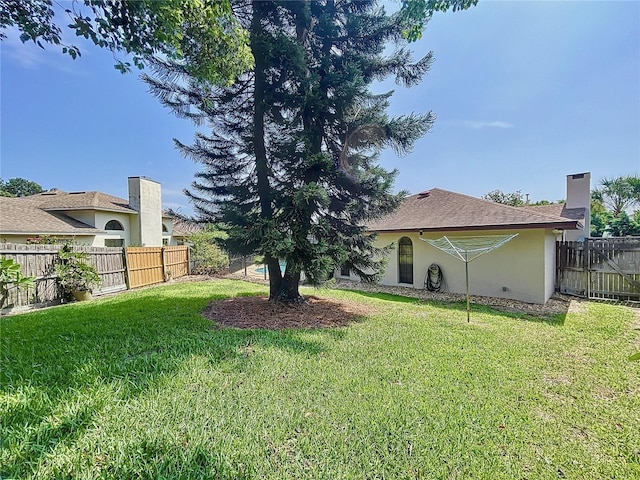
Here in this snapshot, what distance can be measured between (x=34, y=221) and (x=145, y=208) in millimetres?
6058

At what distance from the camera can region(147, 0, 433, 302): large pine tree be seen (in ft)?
23.0

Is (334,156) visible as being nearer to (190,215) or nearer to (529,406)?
(190,215)

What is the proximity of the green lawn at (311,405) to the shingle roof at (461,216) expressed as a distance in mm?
4460

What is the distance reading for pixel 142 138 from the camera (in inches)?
601

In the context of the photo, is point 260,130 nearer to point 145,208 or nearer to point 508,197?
point 145,208

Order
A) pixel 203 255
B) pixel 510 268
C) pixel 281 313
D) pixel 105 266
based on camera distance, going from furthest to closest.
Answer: pixel 203 255
pixel 105 266
pixel 510 268
pixel 281 313

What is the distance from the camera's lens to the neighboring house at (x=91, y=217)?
14.2 meters

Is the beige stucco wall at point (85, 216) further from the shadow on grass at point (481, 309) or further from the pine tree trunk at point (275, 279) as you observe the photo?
the shadow on grass at point (481, 309)

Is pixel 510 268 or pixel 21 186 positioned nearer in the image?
pixel 510 268

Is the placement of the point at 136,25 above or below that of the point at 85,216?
above

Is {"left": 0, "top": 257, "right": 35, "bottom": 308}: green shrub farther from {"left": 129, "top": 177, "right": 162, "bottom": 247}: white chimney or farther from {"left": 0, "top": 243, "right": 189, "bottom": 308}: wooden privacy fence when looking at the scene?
{"left": 129, "top": 177, "right": 162, "bottom": 247}: white chimney

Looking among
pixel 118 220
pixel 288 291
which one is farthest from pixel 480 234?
pixel 118 220

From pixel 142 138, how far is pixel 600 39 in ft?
61.3

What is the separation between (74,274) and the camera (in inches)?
395
